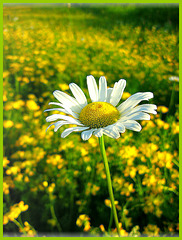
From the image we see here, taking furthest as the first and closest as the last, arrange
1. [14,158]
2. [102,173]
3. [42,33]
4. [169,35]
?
[42,33]
[169,35]
[14,158]
[102,173]

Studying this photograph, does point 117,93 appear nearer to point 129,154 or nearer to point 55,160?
point 129,154

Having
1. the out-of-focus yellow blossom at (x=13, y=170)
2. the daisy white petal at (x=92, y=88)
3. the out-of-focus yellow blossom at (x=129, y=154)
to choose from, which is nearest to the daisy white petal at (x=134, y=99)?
the daisy white petal at (x=92, y=88)

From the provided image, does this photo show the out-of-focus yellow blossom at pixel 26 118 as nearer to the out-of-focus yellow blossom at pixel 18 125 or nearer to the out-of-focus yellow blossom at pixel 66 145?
the out-of-focus yellow blossom at pixel 18 125

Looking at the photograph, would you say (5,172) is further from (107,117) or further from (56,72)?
(56,72)

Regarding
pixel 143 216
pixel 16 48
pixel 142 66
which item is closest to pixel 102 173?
pixel 143 216

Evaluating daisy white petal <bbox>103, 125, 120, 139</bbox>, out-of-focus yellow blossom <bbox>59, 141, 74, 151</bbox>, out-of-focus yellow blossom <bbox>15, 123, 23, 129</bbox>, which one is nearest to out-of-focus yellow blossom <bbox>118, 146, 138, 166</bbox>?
out-of-focus yellow blossom <bbox>59, 141, 74, 151</bbox>

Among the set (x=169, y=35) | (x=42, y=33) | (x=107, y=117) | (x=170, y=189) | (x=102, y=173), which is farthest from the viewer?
(x=42, y=33)
